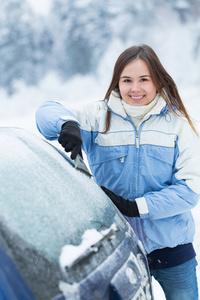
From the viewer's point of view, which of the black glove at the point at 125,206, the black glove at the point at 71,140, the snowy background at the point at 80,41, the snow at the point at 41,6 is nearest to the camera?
the black glove at the point at 71,140

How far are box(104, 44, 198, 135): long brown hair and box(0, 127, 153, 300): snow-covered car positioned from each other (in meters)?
0.56

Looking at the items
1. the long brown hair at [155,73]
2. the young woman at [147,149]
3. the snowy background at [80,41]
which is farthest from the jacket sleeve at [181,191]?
the snowy background at [80,41]

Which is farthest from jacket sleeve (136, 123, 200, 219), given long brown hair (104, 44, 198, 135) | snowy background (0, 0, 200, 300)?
snowy background (0, 0, 200, 300)

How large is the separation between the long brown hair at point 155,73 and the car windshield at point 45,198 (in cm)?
48

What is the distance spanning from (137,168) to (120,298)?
0.72 m

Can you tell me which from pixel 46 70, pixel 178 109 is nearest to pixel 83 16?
pixel 46 70

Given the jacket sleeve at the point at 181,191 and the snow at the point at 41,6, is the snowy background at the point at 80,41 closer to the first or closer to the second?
the snow at the point at 41,6

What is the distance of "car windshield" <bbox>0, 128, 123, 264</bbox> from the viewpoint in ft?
3.24

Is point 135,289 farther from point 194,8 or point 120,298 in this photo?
point 194,8

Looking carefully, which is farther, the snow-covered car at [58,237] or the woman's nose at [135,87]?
the woman's nose at [135,87]

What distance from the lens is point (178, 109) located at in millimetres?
1677

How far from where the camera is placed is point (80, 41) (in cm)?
1538

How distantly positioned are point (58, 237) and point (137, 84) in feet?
3.02

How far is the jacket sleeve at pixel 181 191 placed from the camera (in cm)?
151
